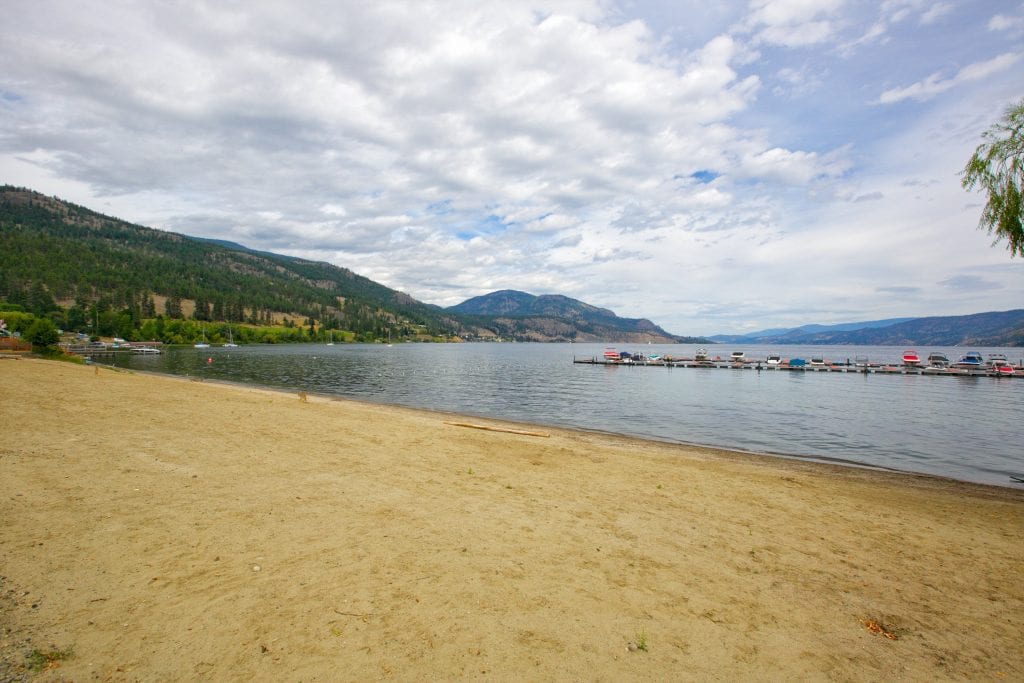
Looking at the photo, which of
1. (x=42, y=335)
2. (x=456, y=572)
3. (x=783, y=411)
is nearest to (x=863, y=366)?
(x=783, y=411)

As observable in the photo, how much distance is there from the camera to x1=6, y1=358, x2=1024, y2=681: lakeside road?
485 centimetres

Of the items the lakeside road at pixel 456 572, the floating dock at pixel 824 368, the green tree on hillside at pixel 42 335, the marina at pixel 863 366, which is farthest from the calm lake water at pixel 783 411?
the green tree on hillside at pixel 42 335

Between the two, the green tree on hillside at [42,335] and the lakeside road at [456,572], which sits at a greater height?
the green tree on hillside at [42,335]

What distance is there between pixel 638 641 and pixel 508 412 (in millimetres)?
28876

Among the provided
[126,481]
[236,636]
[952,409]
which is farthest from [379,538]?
[952,409]

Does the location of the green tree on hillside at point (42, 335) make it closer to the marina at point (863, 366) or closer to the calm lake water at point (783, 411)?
the calm lake water at point (783, 411)

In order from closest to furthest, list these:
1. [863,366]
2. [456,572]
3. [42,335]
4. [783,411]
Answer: [456,572], [783,411], [42,335], [863,366]

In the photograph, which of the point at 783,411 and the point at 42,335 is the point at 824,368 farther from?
the point at 42,335

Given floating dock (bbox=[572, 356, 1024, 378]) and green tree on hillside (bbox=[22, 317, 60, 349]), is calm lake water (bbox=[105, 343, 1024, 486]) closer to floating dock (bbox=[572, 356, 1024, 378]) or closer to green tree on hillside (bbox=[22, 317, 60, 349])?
floating dock (bbox=[572, 356, 1024, 378])

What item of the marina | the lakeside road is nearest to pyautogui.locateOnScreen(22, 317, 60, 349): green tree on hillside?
the lakeside road

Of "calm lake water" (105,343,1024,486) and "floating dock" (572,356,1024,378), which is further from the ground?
"floating dock" (572,356,1024,378)

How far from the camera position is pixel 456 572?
6.60 m

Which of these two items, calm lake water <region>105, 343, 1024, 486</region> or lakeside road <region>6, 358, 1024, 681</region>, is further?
calm lake water <region>105, 343, 1024, 486</region>

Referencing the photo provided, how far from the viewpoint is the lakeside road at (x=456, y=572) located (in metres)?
4.85
